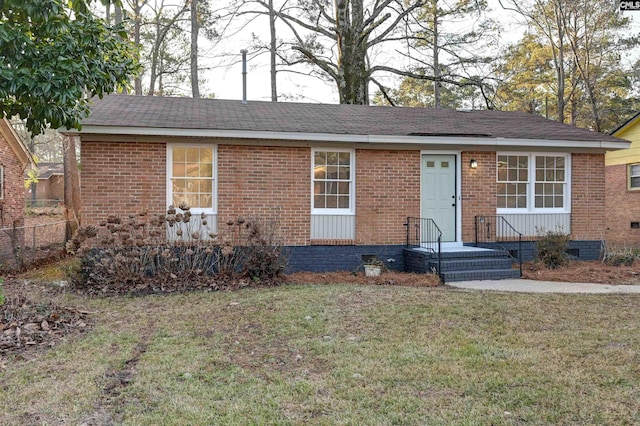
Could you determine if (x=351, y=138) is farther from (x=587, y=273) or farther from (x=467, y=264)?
(x=587, y=273)

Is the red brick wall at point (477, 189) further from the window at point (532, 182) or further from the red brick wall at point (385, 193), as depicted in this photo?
the red brick wall at point (385, 193)

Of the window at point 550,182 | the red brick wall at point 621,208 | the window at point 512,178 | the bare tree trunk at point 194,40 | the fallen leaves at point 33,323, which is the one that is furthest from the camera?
the bare tree trunk at point 194,40

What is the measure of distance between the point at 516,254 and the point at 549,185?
1.94 m

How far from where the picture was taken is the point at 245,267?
9312 millimetres

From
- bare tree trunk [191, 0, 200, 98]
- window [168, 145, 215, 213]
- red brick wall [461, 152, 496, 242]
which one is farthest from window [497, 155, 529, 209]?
bare tree trunk [191, 0, 200, 98]

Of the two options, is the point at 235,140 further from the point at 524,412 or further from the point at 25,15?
the point at 524,412

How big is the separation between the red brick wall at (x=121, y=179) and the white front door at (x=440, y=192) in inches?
229

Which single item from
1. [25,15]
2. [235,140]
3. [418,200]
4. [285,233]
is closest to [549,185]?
[418,200]

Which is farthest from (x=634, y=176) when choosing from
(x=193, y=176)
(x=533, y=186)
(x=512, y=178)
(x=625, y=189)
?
(x=193, y=176)

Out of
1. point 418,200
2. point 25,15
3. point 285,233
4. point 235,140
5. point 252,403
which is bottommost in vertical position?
point 252,403

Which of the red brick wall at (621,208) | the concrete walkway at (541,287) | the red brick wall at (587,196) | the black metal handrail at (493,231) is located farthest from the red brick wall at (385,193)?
the red brick wall at (621,208)

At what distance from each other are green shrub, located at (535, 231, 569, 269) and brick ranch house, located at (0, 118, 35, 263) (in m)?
13.5

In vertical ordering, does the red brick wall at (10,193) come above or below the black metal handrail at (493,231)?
above

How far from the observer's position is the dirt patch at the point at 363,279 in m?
9.20
